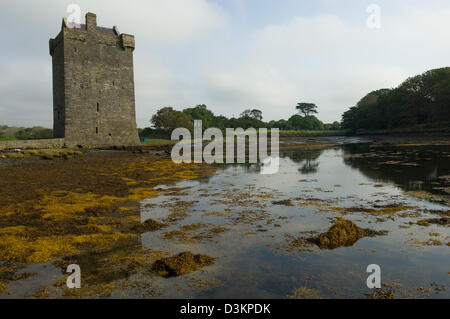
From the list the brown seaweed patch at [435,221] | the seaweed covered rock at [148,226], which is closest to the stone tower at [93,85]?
the seaweed covered rock at [148,226]

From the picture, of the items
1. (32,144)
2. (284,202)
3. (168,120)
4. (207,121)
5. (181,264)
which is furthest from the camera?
(207,121)

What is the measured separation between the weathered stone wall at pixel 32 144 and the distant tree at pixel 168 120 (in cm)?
3290

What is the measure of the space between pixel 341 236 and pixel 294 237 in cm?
101

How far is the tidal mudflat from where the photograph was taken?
172 inches

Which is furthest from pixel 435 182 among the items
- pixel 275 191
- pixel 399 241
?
pixel 399 241

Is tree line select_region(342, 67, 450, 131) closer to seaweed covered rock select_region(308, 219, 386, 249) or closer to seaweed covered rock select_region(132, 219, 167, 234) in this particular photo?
seaweed covered rock select_region(308, 219, 386, 249)

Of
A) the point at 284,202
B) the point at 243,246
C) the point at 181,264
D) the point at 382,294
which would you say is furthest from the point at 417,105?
the point at 181,264

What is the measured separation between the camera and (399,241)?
6.09 metres

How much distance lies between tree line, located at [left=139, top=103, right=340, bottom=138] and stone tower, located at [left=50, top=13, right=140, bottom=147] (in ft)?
83.8

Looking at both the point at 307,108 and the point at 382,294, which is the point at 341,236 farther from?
the point at 307,108

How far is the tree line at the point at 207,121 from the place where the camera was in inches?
2810

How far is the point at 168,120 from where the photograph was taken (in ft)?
230

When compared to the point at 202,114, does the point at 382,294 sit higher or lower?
lower

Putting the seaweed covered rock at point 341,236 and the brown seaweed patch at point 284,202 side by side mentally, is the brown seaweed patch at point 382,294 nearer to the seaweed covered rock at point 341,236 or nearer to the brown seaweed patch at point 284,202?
the seaweed covered rock at point 341,236
